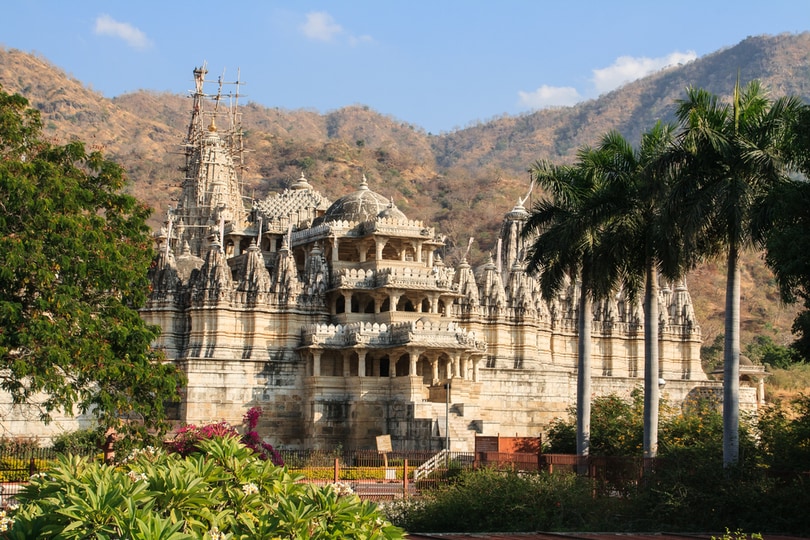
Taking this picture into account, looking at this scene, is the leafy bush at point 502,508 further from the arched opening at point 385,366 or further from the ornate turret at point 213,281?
the ornate turret at point 213,281

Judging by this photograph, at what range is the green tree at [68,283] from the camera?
102ft

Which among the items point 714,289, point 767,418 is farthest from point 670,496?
point 714,289

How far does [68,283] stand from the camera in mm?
32281

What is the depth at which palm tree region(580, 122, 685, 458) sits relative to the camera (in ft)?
111

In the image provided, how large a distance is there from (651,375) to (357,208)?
86.5ft

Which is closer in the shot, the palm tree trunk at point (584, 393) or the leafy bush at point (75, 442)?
the palm tree trunk at point (584, 393)

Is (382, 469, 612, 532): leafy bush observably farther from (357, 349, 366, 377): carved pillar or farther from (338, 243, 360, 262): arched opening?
(338, 243, 360, 262): arched opening

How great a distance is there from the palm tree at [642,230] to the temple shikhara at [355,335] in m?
12.5

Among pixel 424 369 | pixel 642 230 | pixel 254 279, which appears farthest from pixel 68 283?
pixel 424 369

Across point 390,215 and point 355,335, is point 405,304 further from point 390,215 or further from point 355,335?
point 355,335

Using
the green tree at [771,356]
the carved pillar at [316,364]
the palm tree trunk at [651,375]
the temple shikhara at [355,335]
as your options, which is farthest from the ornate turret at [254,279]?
the green tree at [771,356]

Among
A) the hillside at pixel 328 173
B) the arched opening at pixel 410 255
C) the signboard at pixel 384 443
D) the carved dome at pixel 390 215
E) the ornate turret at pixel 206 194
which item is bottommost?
the signboard at pixel 384 443

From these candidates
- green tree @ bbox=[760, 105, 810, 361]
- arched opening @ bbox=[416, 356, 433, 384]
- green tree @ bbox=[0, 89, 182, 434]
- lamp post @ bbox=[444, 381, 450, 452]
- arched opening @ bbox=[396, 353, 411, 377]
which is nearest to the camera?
green tree @ bbox=[760, 105, 810, 361]

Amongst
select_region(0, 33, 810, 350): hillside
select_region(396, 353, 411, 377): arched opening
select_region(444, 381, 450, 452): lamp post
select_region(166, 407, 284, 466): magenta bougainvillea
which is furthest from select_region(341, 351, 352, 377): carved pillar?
select_region(0, 33, 810, 350): hillside
